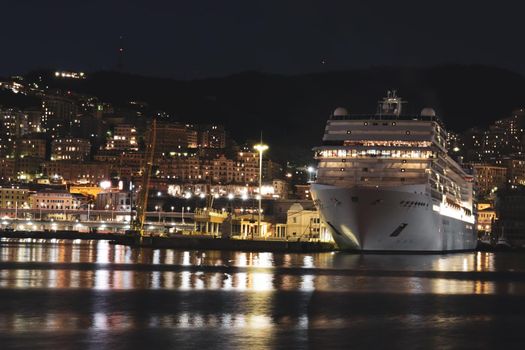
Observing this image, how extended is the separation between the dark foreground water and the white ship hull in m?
13.8

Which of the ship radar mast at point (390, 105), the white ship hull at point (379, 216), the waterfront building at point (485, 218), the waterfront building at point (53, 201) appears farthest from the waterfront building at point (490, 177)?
the white ship hull at point (379, 216)

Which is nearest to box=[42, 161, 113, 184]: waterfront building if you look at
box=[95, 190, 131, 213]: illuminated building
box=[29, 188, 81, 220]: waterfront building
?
box=[95, 190, 131, 213]: illuminated building

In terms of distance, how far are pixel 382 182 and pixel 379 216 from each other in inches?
122

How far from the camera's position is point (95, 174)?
648 ft

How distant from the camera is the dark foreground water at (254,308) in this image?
24938mm

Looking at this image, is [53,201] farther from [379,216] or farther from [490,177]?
[379,216]

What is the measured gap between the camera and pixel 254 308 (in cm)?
3156

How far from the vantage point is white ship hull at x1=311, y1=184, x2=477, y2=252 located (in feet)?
216

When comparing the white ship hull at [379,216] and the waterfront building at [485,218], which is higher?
the waterfront building at [485,218]

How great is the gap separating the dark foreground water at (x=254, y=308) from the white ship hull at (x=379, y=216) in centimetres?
1376

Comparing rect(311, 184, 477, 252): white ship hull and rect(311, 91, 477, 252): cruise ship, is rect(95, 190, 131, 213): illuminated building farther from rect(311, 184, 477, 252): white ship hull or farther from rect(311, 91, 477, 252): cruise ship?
rect(311, 184, 477, 252): white ship hull

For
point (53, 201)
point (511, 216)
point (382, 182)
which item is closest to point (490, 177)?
point (511, 216)

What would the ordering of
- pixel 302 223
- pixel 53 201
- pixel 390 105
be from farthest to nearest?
pixel 53 201 < pixel 302 223 < pixel 390 105

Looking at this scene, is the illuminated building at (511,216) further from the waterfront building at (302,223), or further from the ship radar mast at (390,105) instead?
the ship radar mast at (390,105)
